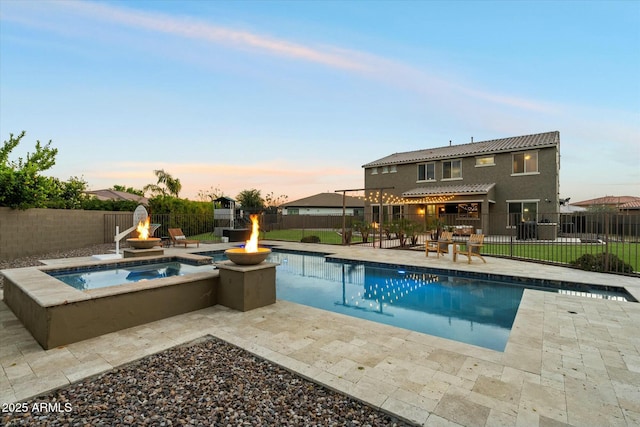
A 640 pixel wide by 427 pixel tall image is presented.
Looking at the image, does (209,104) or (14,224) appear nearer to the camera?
(14,224)

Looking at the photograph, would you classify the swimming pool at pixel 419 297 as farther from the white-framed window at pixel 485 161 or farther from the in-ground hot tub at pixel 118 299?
the white-framed window at pixel 485 161

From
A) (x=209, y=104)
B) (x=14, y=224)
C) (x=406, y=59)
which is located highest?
(x=406, y=59)

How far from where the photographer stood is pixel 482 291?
26.2 feet

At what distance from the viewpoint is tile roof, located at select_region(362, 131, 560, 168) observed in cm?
2017

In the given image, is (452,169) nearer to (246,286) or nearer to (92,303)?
(246,286)

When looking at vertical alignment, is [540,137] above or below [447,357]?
above

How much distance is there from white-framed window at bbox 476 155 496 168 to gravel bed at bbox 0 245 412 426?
22.8m

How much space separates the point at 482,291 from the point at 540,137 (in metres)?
18.8

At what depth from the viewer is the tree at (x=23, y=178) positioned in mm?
11977

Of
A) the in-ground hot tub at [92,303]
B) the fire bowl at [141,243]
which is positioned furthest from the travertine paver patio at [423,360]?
the fire bowl at [141,243]

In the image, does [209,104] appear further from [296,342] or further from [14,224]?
[296,342]

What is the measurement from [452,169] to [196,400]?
24085 millimetres

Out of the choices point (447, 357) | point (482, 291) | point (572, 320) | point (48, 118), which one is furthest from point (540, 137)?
point (48, 118)

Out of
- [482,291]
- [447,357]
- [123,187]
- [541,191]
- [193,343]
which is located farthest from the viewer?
[123,187]
